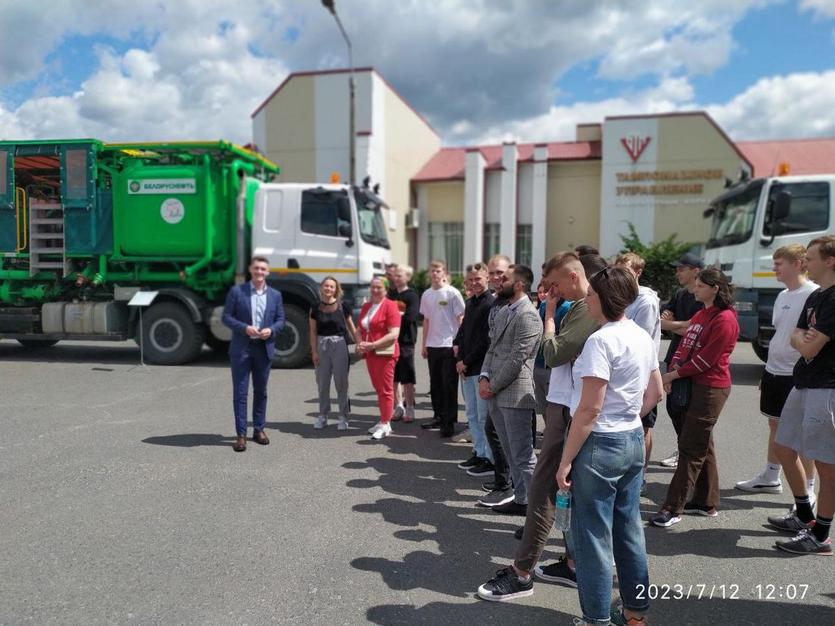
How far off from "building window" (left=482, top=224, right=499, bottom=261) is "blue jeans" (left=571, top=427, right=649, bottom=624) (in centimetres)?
2128

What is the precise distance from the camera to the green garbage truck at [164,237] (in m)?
9.57

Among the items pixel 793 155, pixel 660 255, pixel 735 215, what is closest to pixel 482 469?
pixel 735 215

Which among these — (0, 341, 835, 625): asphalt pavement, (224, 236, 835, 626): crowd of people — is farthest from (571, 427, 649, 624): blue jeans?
(0, 341, 835, 625): asphalt pavement

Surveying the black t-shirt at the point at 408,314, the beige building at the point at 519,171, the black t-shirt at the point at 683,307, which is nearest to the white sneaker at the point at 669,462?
the black t-shirt at the point at 683,307

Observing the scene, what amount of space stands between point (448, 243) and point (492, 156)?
3947mm

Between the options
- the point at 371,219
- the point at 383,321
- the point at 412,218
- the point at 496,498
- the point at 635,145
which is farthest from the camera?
the point at 412,218

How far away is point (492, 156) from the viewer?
24.5 metres

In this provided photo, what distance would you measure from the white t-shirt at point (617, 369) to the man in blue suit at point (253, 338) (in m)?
3.72

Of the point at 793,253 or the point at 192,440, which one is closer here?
the point at 793,253

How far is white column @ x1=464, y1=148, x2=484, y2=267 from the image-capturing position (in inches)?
885

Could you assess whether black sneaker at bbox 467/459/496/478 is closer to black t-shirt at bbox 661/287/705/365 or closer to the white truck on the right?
black t-shirt at bbox 661/287/705/365

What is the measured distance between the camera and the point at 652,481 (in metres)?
4.88

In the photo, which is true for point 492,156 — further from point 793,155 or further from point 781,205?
point 781,205
